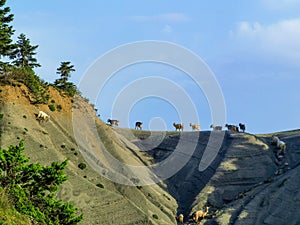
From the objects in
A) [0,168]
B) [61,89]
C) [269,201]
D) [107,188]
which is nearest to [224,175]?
[269,201]

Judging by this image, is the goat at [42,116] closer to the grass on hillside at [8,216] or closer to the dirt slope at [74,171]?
the dirt slope at [74,171]

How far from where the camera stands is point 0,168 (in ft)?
138

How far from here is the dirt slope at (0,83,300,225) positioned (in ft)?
233

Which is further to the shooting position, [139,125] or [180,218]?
[139,125]

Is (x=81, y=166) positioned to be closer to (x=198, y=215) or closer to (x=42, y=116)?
(x=42, y=116)

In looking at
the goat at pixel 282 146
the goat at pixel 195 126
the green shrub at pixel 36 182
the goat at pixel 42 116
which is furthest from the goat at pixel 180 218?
the goat at pixel 195 126

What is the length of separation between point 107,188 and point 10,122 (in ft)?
63.0

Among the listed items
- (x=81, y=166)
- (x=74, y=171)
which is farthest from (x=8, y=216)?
(x=81, y=166)

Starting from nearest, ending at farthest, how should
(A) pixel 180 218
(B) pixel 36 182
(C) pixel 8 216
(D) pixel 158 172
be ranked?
(C) pixel 8 216, (B) pixel 36 182, (A) pixel 180 218, (D) pixel 158 172

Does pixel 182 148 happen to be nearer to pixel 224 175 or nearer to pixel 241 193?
pixel 224 175

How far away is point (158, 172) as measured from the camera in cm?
9781

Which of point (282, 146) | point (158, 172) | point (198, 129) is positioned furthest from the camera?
point (198, 129)

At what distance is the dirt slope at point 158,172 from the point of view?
71125 mm

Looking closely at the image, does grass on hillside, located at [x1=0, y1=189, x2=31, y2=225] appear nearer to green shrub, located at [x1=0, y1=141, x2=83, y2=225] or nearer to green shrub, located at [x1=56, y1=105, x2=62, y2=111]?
green shrub, located at [x1=0, y1=141, x2=83, y2=225]
